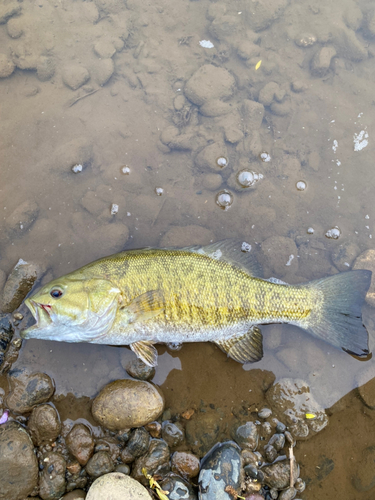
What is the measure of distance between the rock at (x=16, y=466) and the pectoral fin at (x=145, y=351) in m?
1.42

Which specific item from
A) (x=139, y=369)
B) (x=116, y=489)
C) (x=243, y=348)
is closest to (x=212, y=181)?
(x=243, y=348)

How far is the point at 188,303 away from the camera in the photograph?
10.8 ft

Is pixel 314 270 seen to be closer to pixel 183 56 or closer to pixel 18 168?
pixel 183 56

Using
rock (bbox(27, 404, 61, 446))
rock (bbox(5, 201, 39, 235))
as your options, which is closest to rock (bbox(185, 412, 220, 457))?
rock (bbox(27, 404, 61, 446))

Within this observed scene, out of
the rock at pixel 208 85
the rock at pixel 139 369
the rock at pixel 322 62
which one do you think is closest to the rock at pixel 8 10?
the rock at pixel 208 85

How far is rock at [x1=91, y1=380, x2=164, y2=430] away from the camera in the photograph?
10.9ft

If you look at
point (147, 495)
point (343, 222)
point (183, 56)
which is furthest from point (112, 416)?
point (183, 56)

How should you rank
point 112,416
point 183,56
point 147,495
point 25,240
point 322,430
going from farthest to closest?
point 183,56 < point 25,240 < point 322,430 < point 112,416 < point 147,495

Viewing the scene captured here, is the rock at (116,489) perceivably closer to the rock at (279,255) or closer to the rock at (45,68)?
the rock at (279,255)

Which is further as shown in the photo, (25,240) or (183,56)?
(183,56)

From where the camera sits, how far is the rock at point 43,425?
3330 millimetres

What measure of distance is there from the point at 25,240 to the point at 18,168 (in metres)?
1.01

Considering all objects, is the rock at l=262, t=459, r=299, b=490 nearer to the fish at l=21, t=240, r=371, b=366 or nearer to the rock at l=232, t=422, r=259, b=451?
the rock at l=232, t=422, r=259, b=451

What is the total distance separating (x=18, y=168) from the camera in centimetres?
416
